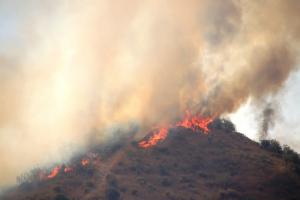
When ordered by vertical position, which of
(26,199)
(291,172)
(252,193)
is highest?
(291,172)

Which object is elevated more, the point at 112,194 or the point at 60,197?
the point at 112,194

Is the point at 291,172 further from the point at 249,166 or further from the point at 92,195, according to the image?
the point at 92,195

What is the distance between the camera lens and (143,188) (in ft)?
619

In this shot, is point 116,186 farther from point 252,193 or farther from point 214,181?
point 252,193

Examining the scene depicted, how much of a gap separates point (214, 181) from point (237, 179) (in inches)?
389

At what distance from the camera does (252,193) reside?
178 m

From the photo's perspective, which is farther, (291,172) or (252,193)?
(291,172)

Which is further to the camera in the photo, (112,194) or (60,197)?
(60,197)

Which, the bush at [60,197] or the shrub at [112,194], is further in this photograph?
the bush at [60,197]

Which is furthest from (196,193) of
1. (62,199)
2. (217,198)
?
(62,199)

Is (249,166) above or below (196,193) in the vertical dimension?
above

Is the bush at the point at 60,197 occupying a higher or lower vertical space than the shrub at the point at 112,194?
lower

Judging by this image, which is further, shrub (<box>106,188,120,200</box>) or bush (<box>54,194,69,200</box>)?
bush (<box>54,194,69,200</box>)

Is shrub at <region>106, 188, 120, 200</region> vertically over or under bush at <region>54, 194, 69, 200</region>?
over
